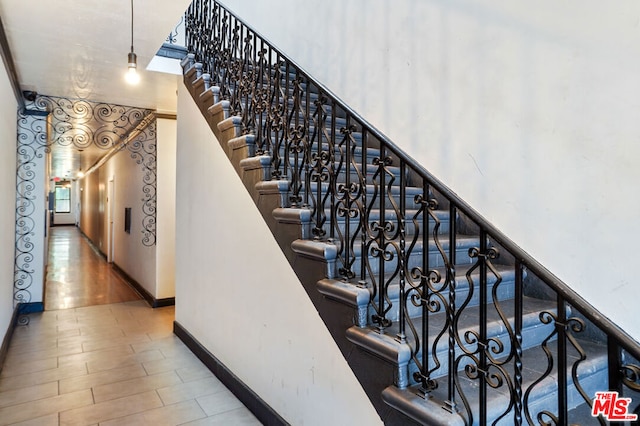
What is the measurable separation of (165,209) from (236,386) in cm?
343

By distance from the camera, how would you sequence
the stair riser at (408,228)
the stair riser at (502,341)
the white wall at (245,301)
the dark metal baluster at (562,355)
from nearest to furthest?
the dark metal baluster at (562,355), the stair riser at (502,341), the white wall at (245,301), the stair riser at (408,228)

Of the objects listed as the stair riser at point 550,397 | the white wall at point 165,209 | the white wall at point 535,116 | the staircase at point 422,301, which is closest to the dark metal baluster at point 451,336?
the staircase at point 422,301

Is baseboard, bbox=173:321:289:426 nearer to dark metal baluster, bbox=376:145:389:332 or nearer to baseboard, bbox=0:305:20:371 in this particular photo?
dark metal baluster, bbox=376:145:389:332

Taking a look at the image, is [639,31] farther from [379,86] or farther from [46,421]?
[46,421]

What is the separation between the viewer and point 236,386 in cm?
301

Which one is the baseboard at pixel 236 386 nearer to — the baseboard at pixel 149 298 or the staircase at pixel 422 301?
the staircase at pixel 422 301

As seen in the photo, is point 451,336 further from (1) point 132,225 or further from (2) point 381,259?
(1) point 132,225

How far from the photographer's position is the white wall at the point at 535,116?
185 cm

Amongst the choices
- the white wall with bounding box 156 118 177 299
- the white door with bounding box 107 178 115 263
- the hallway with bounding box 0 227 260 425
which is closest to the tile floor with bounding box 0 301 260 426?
the hallway with bounding box 0 227 260 425

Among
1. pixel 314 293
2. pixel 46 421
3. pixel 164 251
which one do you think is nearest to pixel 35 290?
pixel 164 251

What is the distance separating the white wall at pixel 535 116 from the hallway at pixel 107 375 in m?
2.24

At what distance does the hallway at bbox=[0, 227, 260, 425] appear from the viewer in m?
2.73

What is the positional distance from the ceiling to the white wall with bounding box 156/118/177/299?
0.73 metres

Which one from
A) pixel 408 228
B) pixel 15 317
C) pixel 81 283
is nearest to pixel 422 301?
pixel 408 228
